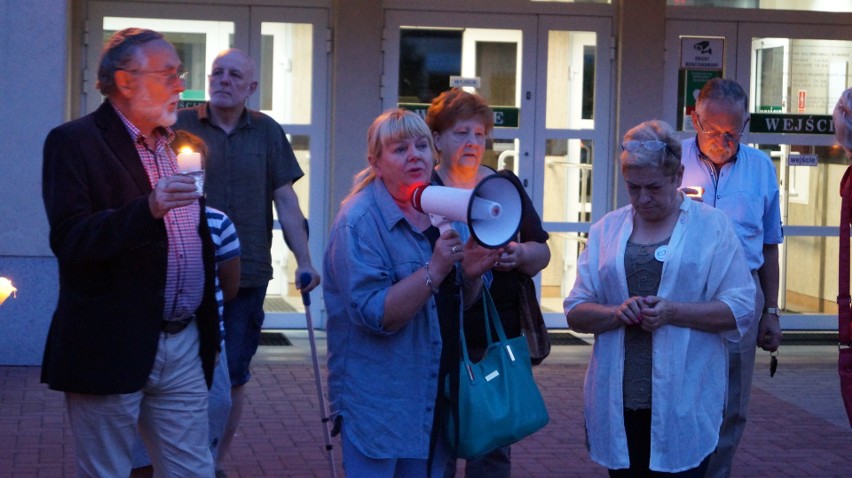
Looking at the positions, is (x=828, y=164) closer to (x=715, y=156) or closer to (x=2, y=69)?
(x=715, y=156)

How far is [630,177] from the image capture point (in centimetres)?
467

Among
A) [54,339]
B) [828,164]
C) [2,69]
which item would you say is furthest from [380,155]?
[828,164]

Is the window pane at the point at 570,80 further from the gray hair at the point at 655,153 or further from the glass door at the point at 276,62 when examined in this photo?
the gray hair at the point at 655,153

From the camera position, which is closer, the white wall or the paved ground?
the paved ground

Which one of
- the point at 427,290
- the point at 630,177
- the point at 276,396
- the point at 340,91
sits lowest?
the point at 276,396

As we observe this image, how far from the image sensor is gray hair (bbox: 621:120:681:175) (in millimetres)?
4598

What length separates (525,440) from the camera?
7.84m

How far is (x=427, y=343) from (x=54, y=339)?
1221mm

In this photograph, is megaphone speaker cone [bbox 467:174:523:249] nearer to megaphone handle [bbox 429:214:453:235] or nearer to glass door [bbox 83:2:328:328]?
megaphone handle [bbox 429:214:453:235]

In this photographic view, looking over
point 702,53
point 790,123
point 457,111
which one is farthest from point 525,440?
point 790,123

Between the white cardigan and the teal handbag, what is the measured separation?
29cm

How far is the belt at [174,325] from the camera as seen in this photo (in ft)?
13.8

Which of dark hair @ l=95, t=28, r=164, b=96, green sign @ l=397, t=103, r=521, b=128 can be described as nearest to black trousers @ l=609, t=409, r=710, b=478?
dark hair @ l=95, t=28, r=164, b=96

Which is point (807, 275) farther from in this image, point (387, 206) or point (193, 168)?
point (193, 168)
